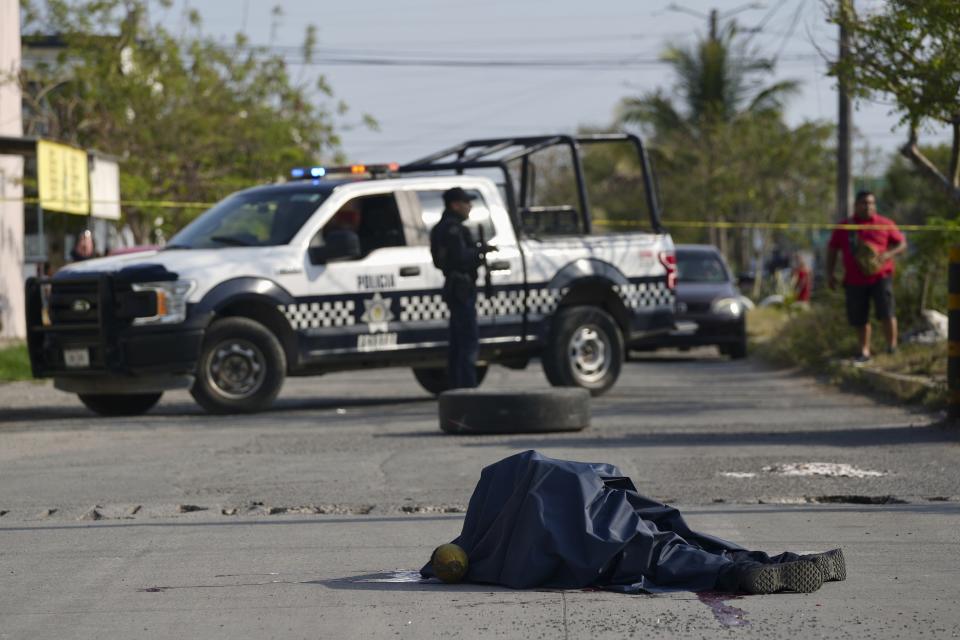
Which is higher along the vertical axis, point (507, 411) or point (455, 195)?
point (455, 195)

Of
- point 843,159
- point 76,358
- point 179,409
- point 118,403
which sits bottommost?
point 179,409

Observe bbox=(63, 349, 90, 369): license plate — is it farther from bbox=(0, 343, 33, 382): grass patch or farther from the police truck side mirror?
bbox=(0, 343, 33, 382): grass patch

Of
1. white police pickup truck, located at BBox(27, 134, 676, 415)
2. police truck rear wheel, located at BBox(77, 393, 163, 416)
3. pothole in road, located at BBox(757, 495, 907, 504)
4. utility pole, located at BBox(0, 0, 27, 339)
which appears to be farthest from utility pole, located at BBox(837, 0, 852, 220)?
pothole in road, located at BBox(757, 495, 907, 504)

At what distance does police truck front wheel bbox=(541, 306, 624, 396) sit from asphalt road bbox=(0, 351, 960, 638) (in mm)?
937

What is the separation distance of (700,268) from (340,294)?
10524mm

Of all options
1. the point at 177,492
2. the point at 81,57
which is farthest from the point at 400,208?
the point at 81,57

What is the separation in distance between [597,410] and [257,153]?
74.7ft

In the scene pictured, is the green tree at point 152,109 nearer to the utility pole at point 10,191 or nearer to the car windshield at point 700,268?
the utility pole at point 10,191

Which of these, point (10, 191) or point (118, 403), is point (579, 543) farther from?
point (10, 191)

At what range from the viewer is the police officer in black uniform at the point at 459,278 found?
1335 centimetres

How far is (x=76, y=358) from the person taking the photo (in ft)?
43.6

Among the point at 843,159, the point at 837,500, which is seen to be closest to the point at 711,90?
the point at 843,159

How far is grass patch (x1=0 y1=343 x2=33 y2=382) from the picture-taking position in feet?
59.4

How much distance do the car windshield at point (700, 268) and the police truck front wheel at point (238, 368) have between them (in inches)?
418
